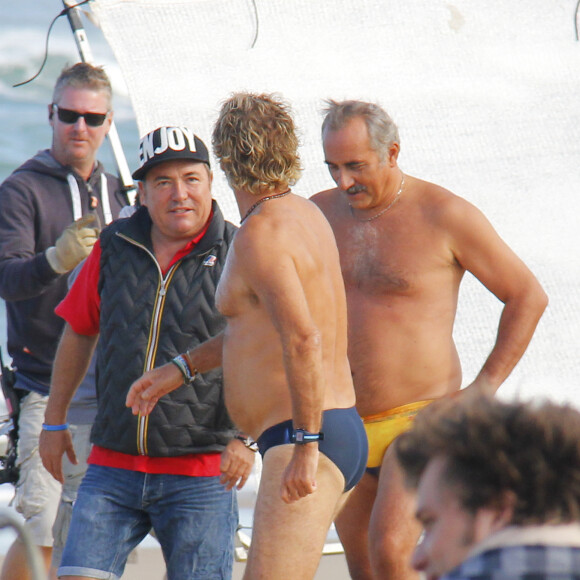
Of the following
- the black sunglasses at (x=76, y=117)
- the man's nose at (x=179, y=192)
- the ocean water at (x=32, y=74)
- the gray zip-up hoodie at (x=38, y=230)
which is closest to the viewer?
the man's nose at (x=179, y=192)

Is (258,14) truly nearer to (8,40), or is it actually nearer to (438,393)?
(438,393)

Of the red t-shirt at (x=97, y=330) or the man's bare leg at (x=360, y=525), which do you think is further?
the man's bare leg at (x=360, y=525)

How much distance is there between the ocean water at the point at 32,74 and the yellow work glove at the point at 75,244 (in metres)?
12.2

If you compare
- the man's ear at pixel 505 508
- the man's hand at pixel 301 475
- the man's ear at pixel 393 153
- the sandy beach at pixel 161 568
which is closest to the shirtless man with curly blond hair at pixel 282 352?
the man's hand at pixel 301 475

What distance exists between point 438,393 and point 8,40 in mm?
15677

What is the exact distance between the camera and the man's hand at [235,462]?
9.56 ft

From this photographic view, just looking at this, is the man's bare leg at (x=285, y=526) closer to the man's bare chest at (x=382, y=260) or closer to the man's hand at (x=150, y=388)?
the man's hand at (x=150, y=388)

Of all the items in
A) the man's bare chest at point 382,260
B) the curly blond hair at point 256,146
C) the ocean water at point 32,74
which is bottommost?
the man's bare chest at point 382,260

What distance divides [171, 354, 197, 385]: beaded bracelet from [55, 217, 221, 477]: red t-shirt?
262mm

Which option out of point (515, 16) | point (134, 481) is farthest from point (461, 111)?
point (134, 481)

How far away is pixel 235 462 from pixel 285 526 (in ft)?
1.57

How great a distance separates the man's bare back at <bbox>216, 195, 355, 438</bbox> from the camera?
2455 millimetres

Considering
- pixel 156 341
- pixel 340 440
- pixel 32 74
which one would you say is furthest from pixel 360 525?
pixel 32 74

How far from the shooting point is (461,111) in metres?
4.55
